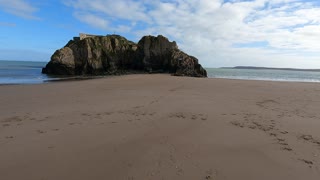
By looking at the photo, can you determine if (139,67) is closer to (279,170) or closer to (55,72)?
(55,72)

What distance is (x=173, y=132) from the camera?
625cm

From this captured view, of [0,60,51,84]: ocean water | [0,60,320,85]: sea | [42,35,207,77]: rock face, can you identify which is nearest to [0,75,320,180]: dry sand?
[0,60,51,84]: ocean water

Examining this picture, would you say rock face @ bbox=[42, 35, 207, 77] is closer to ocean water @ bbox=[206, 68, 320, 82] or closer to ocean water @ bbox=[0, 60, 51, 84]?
ocean water @ bbox=[0, 60, 51, 84]

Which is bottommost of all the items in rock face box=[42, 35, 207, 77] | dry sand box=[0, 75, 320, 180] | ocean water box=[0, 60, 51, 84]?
dry sand box=[0, 75, 320, 180]

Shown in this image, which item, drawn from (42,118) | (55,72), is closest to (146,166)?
(42,118)

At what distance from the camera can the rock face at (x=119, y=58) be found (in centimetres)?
3797

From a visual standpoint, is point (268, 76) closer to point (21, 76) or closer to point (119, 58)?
point (119, 58)

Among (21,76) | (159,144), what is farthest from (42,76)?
(159,144)

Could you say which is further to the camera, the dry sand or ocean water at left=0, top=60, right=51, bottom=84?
ocean water at left=0, top=60, right=51, bottom=84

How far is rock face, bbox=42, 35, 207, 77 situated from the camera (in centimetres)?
3797

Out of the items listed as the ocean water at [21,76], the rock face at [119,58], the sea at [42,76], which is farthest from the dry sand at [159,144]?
the rock face at [119,58]

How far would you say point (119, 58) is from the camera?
139 ft

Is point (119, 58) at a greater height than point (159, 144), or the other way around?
point (119, 58)

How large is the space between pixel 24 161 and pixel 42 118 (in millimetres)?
3448
